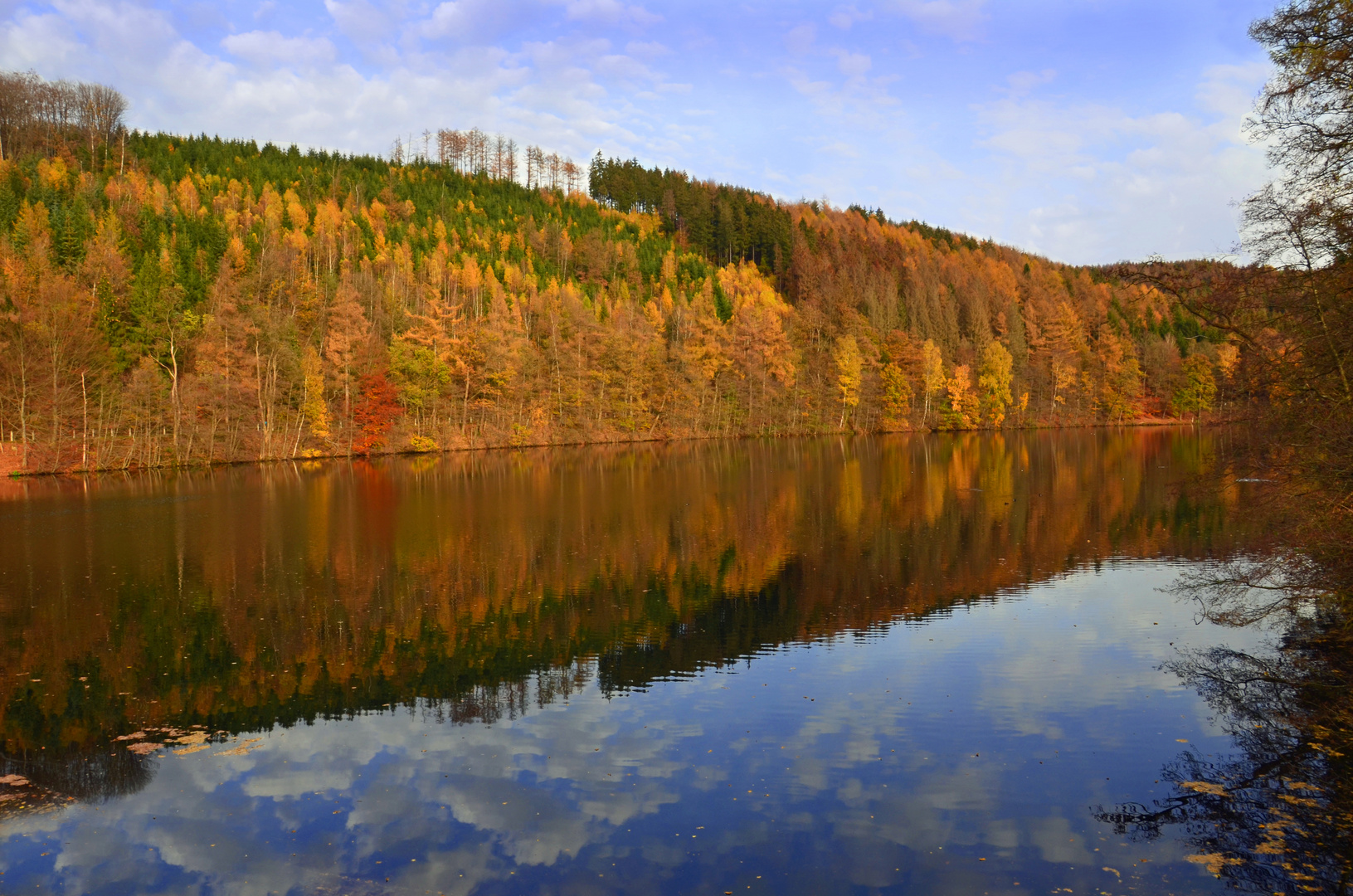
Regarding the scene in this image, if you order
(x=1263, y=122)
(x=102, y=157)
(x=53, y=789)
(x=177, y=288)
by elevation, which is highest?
(x=102, y=157)

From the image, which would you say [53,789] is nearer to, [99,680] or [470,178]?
[99,680]

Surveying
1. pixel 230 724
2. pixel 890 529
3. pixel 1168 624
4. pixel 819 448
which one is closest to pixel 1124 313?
pixel 819 448

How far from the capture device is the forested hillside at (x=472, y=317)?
190 ft

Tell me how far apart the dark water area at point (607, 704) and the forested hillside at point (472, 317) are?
28.7 metres

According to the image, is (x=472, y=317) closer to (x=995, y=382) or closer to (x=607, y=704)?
(x=995, y=382)

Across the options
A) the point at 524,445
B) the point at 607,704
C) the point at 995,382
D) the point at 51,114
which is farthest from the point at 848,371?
the point at 51,114

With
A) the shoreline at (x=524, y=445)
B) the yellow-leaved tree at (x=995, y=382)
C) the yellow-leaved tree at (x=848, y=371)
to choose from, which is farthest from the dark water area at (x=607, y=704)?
the yellow-leaved tree at (x=995, y=382)

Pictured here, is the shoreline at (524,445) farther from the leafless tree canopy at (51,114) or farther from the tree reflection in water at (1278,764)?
the leafless tree canopy at (51,114)

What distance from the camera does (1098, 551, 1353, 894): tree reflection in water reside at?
812 cm

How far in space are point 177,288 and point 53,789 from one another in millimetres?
59801

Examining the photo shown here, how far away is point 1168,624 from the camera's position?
16.9 meters

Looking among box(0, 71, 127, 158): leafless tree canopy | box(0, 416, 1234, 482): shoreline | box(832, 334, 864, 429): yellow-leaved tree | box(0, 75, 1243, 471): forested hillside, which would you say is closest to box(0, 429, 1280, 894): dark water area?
box(0, 416, 1234, 482): shoreline

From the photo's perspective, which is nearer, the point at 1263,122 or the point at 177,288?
the point at 1263,122

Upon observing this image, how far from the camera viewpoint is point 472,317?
8388 cm
